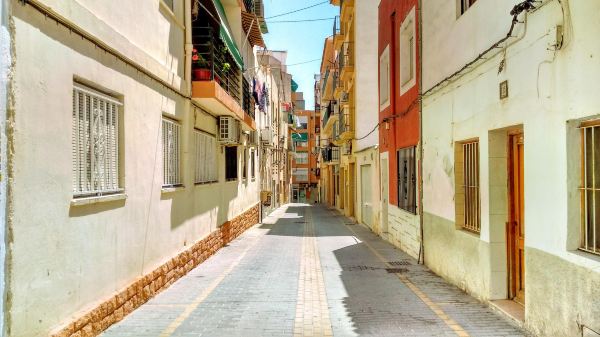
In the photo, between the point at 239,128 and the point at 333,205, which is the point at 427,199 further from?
the point at 333,205

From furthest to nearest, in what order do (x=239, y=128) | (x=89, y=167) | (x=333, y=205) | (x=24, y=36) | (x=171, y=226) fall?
(x=333, y=205), (x=239, y=128), (x=171, y=226), (x=89, y=167), (x=24, y=36)

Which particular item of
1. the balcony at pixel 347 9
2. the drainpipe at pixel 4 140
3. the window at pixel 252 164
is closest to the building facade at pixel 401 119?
the window at pixel 252 164

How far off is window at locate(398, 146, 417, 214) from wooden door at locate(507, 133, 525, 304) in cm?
456

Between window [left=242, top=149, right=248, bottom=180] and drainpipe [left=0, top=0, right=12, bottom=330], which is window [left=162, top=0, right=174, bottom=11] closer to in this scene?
drainpipe [left=0, top=0, right=12, bottom=330]

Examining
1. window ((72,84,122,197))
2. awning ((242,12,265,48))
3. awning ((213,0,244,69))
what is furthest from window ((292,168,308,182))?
window ((72,84,122,197))

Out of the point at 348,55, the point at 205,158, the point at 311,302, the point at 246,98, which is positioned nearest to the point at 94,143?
the point at 311,302

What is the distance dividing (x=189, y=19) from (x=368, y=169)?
39.7 ft

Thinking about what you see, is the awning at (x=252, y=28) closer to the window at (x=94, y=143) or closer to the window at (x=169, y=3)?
the window at (x=169, y=3)

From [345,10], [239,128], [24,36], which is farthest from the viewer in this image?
[345,10]

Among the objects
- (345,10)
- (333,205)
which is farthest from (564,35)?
(333,205)

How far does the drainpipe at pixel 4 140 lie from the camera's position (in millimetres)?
4055

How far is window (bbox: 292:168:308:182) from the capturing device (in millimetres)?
71062

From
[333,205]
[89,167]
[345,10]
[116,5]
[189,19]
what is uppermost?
[345,10]

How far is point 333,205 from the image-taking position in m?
39.7
